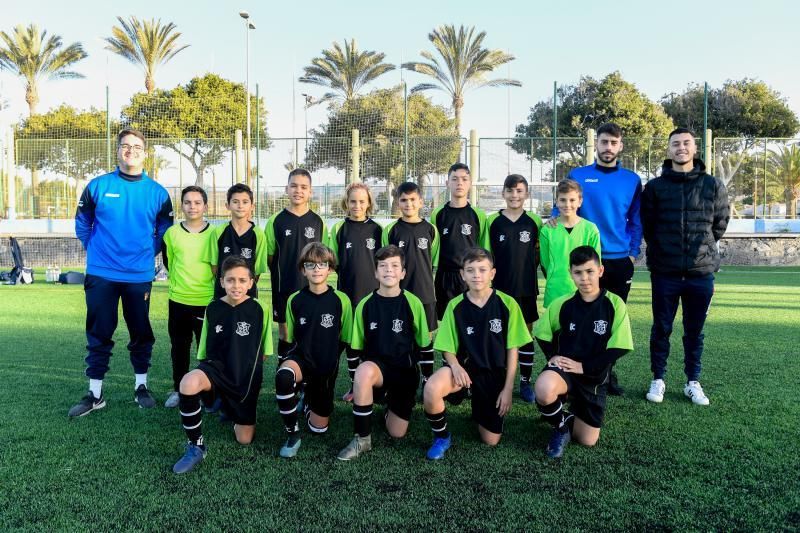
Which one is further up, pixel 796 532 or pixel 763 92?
pixel 763 92

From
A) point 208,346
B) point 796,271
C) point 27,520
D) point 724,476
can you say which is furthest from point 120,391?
point 796,271

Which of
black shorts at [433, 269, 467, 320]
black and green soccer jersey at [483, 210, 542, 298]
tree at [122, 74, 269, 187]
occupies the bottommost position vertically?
black shorts at [433, 269, 467, 320]

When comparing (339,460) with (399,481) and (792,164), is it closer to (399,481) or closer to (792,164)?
(399,481)

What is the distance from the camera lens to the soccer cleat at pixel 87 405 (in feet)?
13.0

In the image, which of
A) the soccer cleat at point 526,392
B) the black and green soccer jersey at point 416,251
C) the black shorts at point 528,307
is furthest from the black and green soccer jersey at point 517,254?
the soccer cleat at point 526,392

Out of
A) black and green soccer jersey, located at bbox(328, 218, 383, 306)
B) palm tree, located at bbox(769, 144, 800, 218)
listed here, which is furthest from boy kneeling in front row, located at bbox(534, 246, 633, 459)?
palm tree, located at bbox(769, 144, 800, 218)

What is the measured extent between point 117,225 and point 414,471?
2688mm

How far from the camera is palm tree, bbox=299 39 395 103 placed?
27547mm

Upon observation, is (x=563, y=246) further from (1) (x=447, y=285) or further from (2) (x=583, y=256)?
(1) (x=447, y=285)

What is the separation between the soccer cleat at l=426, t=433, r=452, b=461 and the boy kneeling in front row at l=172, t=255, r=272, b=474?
1.04 meters

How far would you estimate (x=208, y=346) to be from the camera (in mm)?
3572

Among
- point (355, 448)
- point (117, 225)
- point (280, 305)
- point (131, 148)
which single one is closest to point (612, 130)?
point (280, 305)

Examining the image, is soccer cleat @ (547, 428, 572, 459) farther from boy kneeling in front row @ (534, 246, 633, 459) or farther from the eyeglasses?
the eyeglasses

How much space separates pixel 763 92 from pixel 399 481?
107ft
